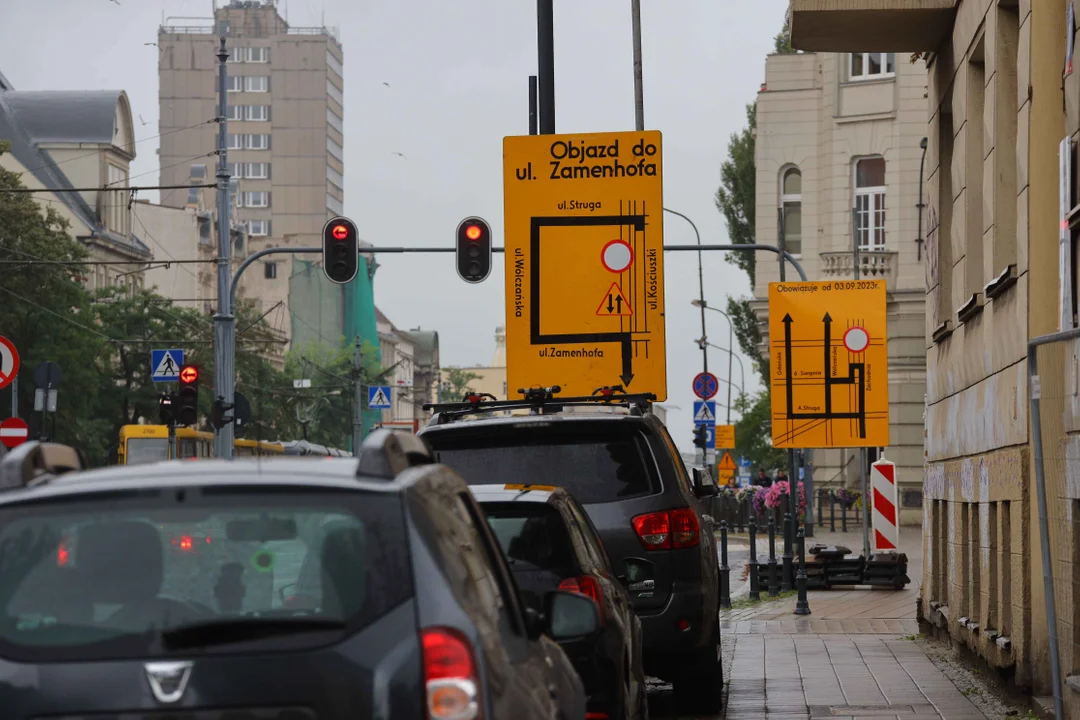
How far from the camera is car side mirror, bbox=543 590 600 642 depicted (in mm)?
5728

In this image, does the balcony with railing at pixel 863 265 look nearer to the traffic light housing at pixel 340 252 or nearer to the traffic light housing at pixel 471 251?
the traffic light housing at pixel 340 252

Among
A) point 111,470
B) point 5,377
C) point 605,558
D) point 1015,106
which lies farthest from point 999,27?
point 5,377

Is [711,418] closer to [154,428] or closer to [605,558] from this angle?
[154,428]

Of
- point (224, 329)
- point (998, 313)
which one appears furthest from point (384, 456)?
point (224, 329)

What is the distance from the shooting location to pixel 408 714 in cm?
430

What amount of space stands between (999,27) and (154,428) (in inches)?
1764

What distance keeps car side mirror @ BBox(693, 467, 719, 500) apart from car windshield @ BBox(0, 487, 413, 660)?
24.4 ft

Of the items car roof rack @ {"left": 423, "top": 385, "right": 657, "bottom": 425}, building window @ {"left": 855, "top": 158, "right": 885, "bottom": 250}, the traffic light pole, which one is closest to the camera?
→ car roof rack @ {"left": 423, "top": 385, "right": 657, "bottom": 425}

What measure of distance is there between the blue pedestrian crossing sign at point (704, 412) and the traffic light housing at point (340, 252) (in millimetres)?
17464

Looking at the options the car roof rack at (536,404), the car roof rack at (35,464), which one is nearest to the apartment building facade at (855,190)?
the car roof rack at (536,404)

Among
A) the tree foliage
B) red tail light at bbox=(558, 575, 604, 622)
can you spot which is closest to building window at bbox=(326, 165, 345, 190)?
the tree foliage

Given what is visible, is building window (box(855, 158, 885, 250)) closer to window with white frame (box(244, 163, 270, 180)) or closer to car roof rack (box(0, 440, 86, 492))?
car roof rack (box(0, 440, 86, 492))

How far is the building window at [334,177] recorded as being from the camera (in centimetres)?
17000

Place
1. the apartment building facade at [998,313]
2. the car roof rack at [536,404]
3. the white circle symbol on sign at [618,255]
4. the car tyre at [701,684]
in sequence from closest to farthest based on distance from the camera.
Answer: the apartment building facade at [998,313] < the car roof rack at [536,404] < the car tyre at [701,684] < the white circle symbol on sign at [618,255]
